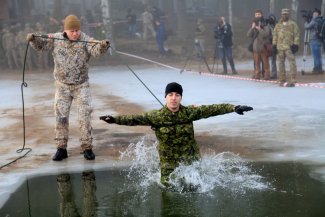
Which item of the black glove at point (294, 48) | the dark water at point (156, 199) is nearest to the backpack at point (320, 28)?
the black glove at point (294, 48)

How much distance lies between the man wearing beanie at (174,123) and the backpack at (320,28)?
10563 millimetres

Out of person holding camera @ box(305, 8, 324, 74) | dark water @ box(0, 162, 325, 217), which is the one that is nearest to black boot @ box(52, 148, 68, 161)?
dark water @ box(0, 162, 325, 217)

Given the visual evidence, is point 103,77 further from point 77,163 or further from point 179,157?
point 179,157

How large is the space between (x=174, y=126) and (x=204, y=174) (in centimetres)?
68

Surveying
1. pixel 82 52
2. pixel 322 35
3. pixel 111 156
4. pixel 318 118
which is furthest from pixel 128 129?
pixel 322 35

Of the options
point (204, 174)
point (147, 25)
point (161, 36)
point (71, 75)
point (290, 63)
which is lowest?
point (204, 174)

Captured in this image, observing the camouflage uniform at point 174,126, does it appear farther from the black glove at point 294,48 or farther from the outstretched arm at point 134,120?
the black glove at point 294,48

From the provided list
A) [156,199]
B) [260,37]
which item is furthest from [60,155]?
[260,37]

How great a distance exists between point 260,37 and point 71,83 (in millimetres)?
8581

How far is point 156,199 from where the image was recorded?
5227mm

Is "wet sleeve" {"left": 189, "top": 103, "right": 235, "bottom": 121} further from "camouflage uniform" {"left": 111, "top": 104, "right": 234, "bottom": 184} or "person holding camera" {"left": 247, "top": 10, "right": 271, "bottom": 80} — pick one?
"person holding camera" {"left": 247, "top": 10, "right": 271, "bottom": 80}

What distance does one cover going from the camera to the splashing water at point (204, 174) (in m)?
5.40

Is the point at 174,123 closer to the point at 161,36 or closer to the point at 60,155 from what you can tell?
the point at 60,155

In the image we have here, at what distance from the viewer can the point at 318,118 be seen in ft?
29.2
